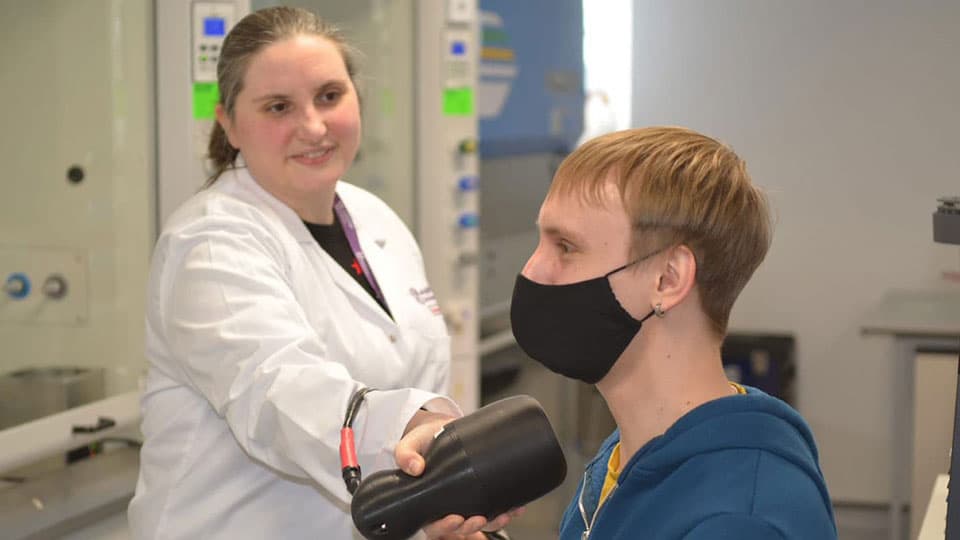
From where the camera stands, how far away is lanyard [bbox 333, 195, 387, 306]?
6.35 ft

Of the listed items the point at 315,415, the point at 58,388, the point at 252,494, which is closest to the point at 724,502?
the point at 315,415

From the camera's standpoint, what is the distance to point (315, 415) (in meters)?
1.53

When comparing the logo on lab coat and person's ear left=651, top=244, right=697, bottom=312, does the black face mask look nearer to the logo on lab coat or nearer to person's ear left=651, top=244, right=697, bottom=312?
person's ear left=651, top=244, right=697, bottom=312

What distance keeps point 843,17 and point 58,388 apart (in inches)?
67.6

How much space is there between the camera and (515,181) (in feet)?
14.0

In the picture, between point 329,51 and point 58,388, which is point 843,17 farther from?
point 58,388

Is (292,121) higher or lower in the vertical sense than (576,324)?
higher

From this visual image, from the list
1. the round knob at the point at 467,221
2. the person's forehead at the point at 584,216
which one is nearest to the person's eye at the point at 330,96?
the person's forehead at the point at 584,216

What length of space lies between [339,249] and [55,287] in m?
0.94

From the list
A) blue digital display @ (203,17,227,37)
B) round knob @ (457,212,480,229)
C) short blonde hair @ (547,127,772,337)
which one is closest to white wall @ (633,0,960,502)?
short blonde hair @ (547,127,772,337)

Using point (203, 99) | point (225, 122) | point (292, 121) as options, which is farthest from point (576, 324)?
point (203, 99)

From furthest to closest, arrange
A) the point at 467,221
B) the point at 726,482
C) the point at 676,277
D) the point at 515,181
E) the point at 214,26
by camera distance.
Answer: the point at 515,181 < the point at 467,221 < the point at 214,26 < the point at 676,277 < the point at 726,482

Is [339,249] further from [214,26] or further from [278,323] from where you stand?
[214,26]

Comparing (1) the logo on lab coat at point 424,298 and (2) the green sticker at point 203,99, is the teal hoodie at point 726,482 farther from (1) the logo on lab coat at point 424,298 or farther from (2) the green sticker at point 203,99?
(2) the green sticker at point 203,99
